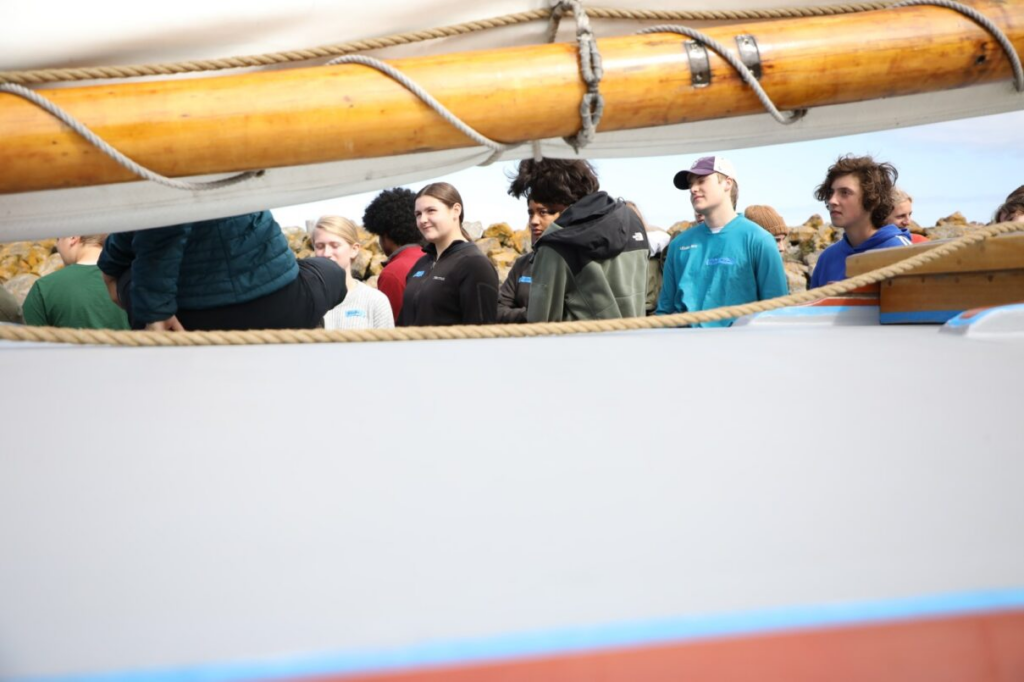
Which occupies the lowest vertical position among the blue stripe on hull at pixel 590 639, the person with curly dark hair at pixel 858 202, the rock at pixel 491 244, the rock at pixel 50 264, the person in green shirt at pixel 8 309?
the blue stripe on hull at pixel 590 639

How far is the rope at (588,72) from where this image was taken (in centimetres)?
123

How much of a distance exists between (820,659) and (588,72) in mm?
837

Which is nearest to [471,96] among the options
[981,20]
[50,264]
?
[981,20]

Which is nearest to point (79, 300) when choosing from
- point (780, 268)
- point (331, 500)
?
point (780, 268)

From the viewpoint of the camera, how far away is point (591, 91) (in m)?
1.24

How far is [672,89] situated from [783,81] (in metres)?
0.16

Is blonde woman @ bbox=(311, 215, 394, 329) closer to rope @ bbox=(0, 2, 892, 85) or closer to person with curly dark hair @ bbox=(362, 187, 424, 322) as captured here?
person with curly dark hair @ bbox=(362, 187, 424, 322)

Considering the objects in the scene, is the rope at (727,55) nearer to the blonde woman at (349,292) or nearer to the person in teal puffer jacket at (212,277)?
the person in teal puffer jacket at (212,277)

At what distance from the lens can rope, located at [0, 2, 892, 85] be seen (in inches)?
44.8

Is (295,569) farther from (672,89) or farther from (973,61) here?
(973,61)

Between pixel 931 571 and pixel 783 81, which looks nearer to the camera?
pixel 931 571

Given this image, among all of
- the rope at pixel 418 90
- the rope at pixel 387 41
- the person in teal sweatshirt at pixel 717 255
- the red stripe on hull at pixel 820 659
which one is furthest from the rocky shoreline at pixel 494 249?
the red stripe on hull at pixel 820 659

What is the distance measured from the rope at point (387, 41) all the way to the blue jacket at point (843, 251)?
4.08 feet

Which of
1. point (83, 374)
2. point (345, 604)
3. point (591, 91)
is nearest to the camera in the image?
point (345, 604)
